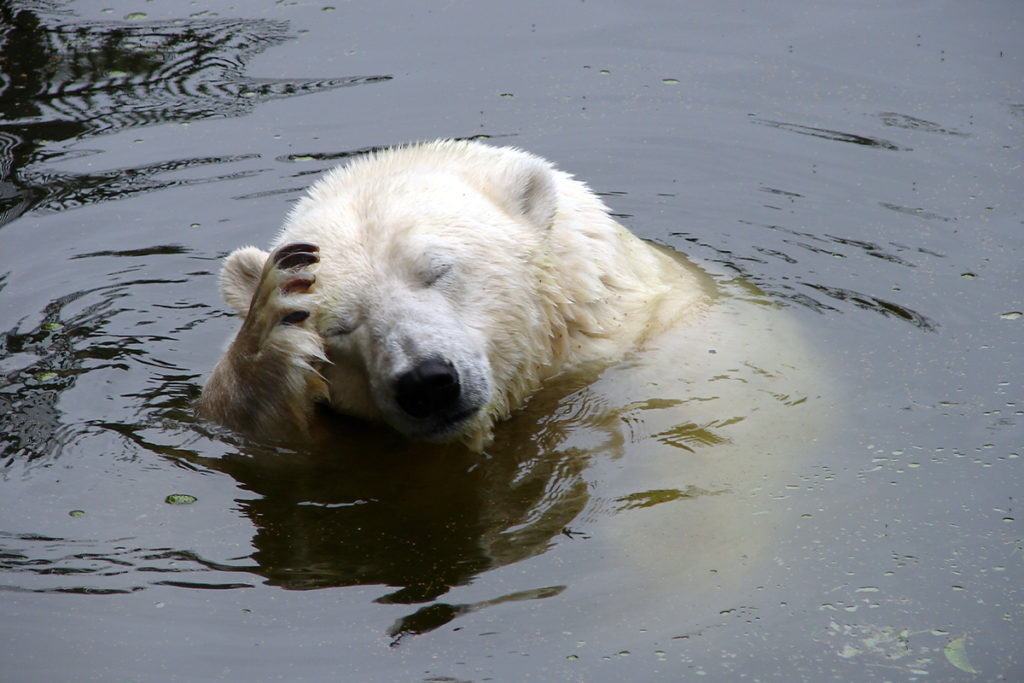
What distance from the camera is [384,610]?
10.6 ft

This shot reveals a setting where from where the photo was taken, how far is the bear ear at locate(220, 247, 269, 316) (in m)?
4.21

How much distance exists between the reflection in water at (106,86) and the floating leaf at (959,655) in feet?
16.8

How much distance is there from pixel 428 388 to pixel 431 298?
39 centimetres

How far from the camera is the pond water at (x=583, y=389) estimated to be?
125 inches

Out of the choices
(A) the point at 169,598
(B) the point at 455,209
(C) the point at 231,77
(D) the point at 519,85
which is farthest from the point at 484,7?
(A) the point at 169,598

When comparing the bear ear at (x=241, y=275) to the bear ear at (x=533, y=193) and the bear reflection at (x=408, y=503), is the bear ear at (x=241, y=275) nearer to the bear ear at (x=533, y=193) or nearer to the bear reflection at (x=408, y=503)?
the bear reflection at (x=408, y=503)

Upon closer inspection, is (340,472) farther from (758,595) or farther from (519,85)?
(519,85)

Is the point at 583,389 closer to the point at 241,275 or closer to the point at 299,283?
the point at 299,283

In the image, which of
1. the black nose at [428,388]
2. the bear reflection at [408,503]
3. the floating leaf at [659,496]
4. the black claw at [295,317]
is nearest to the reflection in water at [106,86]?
the bear reflection at [408,503]

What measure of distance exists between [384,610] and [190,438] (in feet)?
4.54

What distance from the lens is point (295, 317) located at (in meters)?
3.69

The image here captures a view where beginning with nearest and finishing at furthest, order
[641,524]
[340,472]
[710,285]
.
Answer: [641,524]
[340,472]
[710,285]

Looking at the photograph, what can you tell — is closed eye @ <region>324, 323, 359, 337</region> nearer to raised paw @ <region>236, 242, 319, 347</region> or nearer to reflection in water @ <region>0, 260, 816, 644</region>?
raised paw @ <region>236, 242, 319, 347</region>

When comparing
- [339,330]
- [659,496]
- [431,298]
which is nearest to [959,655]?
[659,496]
